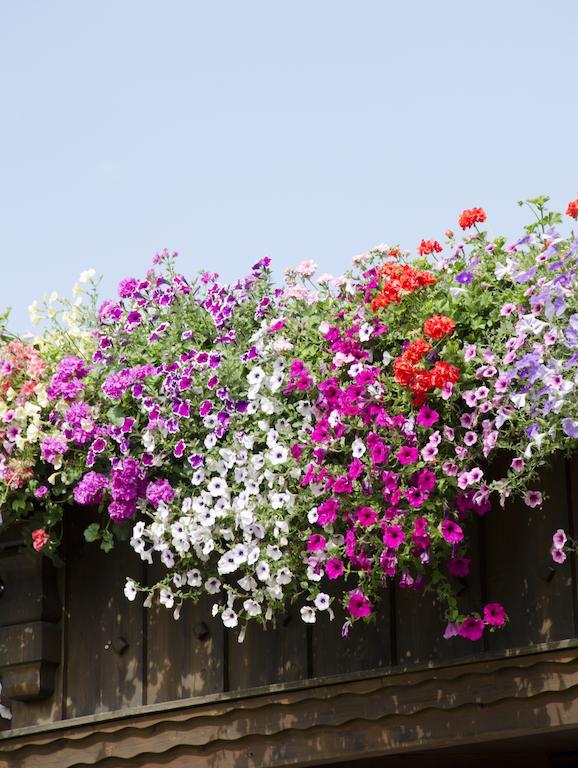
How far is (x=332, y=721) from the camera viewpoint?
18.4 feet

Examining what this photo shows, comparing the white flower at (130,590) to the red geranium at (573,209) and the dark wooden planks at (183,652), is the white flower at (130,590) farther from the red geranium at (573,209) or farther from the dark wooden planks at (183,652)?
the red geranium at (573,209)

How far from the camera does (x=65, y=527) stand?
6.71 meters

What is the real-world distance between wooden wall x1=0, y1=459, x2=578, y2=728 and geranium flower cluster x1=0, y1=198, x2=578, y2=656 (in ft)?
0.32

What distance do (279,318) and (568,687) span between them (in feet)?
6.35

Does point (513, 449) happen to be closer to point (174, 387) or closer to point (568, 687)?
point (568, 687)

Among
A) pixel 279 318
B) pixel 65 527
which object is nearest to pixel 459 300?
pixel 279 318

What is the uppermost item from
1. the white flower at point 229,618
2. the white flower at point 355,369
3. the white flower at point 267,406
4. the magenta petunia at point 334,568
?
the white flower at point 355,369

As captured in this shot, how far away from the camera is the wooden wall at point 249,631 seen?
5418 mm

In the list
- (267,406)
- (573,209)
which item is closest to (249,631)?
(267,406)

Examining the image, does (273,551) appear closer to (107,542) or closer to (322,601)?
(322,601)

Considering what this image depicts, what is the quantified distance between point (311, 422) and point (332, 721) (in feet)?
3.84

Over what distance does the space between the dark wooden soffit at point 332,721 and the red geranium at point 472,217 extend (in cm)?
175

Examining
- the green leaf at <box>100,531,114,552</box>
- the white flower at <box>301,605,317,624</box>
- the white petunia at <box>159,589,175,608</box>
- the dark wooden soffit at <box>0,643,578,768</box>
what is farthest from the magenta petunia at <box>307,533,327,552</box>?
the green leaf at <box>100,531,114,552</box>

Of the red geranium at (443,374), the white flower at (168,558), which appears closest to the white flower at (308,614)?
the white flower at (168,558)
